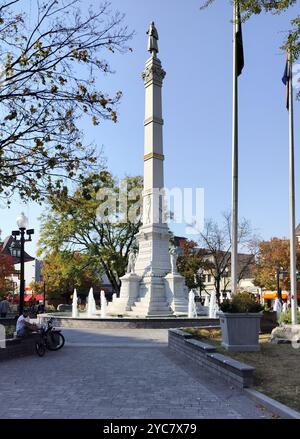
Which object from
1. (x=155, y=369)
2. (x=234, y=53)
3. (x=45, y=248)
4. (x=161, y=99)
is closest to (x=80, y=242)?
(x=45, y=248)

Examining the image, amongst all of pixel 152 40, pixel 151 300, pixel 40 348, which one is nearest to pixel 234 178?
pixel 40 348

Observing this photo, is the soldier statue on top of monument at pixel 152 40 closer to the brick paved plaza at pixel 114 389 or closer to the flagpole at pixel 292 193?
the flagpole at pixel 292 193

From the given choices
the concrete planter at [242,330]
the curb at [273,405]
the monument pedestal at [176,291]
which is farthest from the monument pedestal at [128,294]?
the curb at [273,405]

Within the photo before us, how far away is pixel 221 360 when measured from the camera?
30.6ft

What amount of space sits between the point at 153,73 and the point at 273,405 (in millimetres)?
25186

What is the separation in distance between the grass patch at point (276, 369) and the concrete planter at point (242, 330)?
0.90 feet

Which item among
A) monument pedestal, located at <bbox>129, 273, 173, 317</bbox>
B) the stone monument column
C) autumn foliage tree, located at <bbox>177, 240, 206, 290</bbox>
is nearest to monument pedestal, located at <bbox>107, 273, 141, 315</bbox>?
monument pedestal, located at <bbox>129, 273, 173, 317</bbox>

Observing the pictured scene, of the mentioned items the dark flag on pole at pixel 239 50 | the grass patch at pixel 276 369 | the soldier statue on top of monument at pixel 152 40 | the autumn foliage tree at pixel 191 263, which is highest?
the soldier statue on top of monument at pixel 152 40

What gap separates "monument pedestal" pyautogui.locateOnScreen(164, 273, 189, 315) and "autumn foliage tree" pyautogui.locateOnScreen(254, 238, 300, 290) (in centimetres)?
3312

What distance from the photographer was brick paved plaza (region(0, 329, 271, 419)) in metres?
6.84

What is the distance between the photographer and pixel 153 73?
95.7 feet

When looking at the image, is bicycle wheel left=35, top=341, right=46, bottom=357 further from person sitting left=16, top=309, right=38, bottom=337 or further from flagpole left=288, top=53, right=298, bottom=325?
flagpole left=288, top=53, right=298, bottom=325

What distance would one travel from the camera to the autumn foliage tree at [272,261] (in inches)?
2279
